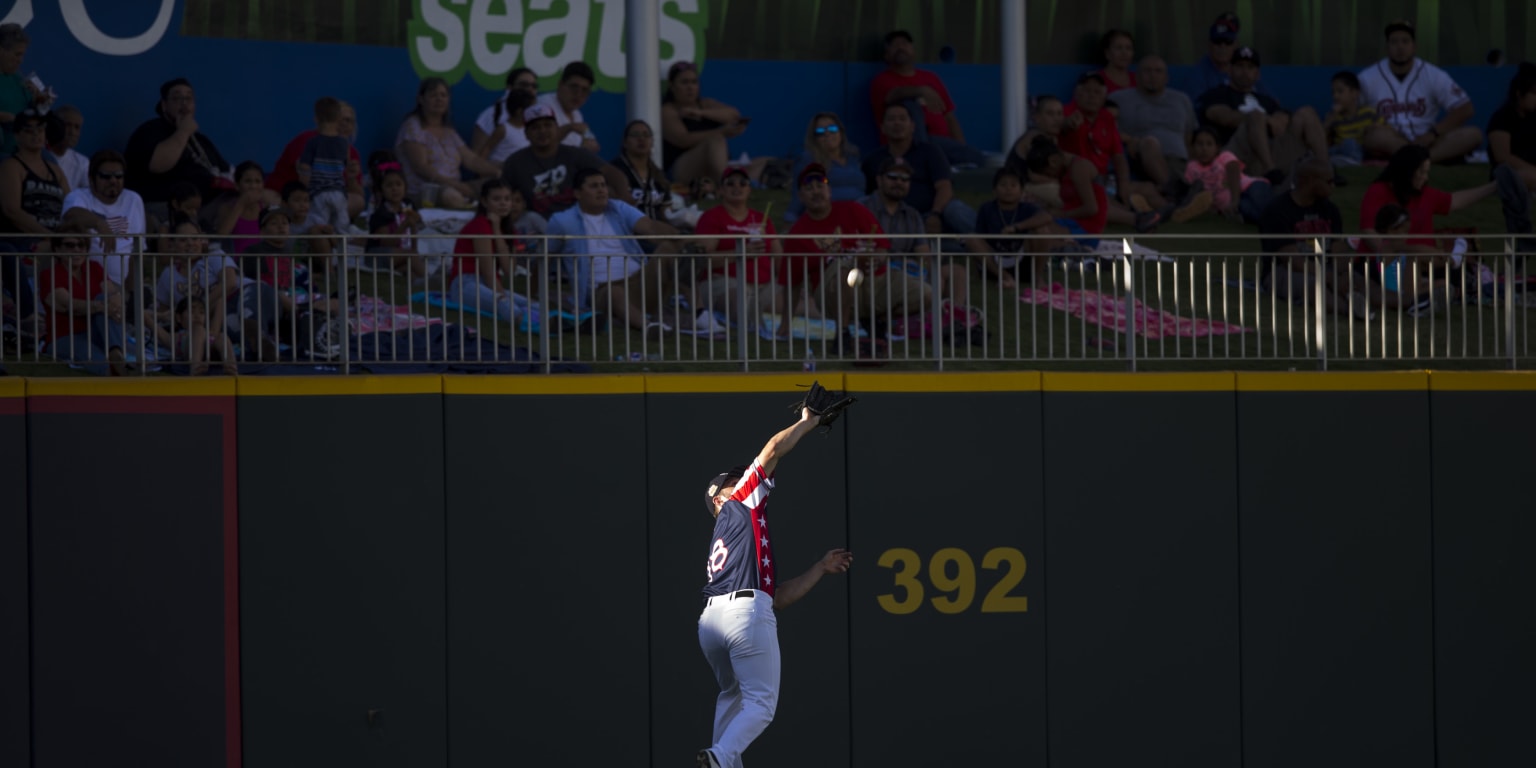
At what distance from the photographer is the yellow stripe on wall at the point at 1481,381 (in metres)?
12.9

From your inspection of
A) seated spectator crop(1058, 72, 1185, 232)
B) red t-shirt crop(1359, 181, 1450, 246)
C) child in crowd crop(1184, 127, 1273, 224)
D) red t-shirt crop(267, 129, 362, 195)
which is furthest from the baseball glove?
child in crowd crop(1184, 127, 1273, 224)

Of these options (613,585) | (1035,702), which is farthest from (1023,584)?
(613,585)

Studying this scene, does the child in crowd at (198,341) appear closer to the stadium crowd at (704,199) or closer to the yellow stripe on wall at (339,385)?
the stadium crowd at (704,199)

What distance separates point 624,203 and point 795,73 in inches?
211

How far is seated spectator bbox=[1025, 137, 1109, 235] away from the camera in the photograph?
15383 millimetres

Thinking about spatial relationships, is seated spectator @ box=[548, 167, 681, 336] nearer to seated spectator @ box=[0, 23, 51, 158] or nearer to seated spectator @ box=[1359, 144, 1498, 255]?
seated spectator @ box=[0, 23, 51, 158]

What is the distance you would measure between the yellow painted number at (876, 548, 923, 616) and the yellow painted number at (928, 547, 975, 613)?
0.11 metres

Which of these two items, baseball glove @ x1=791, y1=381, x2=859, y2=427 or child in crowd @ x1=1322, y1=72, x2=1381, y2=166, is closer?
baseball glove @ x1=791, y1=381, x2=859, y2=427

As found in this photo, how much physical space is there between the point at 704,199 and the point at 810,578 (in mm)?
6526

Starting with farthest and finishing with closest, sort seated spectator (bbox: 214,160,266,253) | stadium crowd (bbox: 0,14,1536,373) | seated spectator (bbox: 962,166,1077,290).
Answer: seated spectator (bbox: 962,166,1077,290)
seated spectator (bbox: 214,160,266,253)
stadium crowd (bbox: 0,14,1536,373)

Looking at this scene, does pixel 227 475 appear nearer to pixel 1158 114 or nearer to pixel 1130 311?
pixel 1130 311

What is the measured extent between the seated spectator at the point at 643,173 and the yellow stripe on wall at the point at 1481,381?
6.25m

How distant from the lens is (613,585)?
40.5 ft

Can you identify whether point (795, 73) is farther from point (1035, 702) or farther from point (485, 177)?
point (1035, 702)
